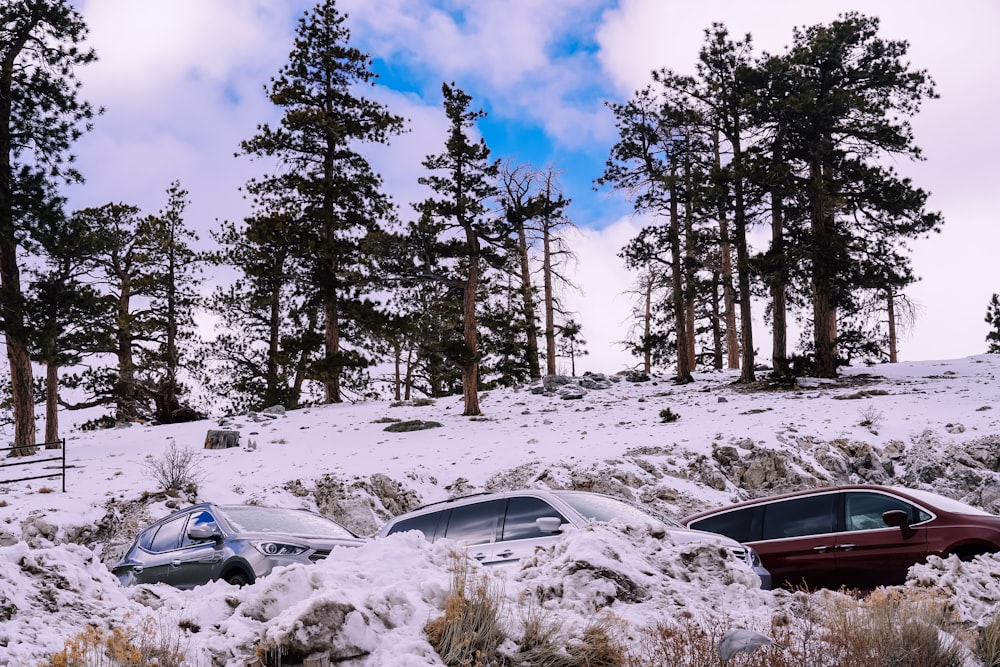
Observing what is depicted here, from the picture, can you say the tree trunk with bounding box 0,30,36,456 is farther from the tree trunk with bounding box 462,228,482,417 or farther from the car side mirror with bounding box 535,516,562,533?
the car side mirror with bounding box 535,516,562,533

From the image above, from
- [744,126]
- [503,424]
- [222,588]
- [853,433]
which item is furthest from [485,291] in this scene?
[222,588]

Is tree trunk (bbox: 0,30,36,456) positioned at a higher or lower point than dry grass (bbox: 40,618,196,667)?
higher

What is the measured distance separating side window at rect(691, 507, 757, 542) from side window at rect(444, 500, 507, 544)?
10.1 feet

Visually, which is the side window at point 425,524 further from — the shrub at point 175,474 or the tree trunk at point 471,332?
the tree trunk at point 471,332

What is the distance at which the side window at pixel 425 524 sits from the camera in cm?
936

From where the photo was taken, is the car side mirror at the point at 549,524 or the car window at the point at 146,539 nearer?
the car side mirror at the point at 549,524

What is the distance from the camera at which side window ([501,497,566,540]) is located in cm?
862

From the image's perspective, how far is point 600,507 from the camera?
903 cm

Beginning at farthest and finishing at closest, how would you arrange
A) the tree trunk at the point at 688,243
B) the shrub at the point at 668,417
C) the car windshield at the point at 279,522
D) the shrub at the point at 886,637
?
the tree trunk at the point at 688,243, the shrub at the point at 668,417, the car windshield at the point at 279,522, the shrub at the point at 886,637

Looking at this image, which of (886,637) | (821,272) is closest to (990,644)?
(886,637)

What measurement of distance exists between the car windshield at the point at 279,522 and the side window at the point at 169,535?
2.24ft

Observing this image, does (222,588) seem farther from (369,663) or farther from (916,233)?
(916,233)

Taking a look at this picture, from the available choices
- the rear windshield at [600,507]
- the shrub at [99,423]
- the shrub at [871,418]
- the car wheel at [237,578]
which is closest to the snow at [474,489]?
the shrub at [871,418]

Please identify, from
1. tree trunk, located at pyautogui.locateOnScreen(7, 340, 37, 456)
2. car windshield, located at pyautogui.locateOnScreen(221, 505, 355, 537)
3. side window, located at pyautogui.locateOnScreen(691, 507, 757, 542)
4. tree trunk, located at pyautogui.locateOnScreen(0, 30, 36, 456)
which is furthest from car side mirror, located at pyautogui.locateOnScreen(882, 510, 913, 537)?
tree trunk, located at pyautogui.locateOnScreen(7, 340, 37, 456)
